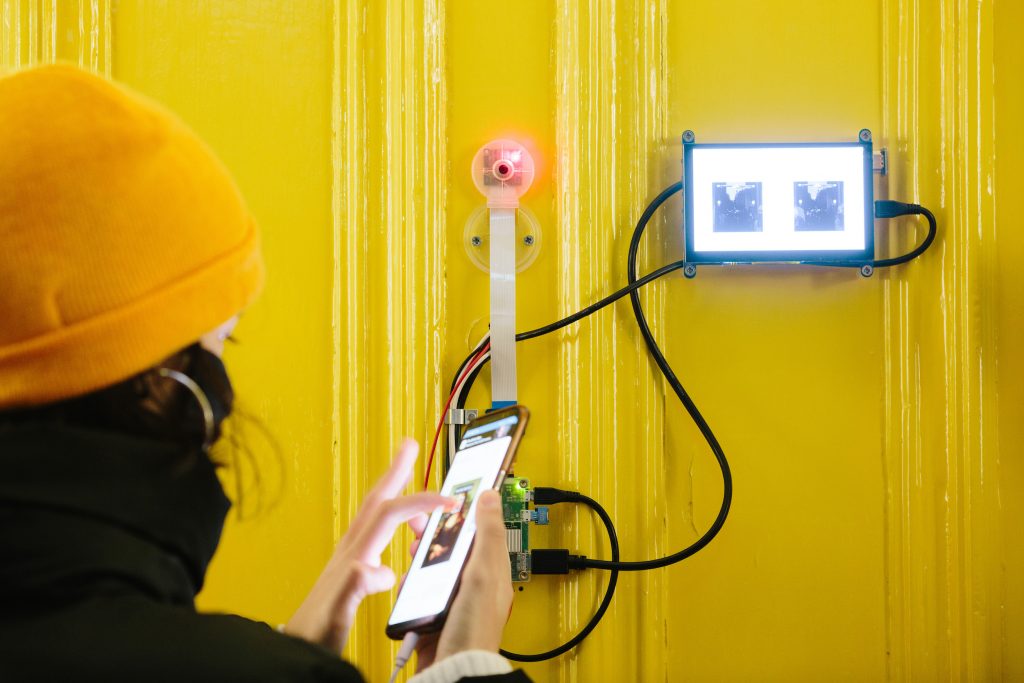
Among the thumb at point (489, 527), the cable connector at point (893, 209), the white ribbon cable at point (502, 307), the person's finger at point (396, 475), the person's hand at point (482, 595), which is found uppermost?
the cable connector at point (893, 209)

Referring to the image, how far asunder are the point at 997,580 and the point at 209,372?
1.34m

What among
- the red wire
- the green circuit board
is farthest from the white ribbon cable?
the green circuit board

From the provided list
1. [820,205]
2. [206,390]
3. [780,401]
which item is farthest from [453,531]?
[820,205]

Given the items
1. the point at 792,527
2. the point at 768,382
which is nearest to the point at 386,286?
the point at 768,382

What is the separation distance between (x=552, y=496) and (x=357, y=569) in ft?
1.74

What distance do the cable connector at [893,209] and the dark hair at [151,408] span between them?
1.13 m

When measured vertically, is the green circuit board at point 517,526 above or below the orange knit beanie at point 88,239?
below

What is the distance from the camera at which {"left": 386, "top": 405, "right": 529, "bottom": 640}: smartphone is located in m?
0.85

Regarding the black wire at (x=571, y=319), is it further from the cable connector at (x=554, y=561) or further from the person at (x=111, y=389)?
the person at (x=111, y=389)

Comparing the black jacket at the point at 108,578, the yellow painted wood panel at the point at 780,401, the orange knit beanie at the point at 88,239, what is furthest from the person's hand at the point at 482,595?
the yellow painted wood panel at the point at 780,401

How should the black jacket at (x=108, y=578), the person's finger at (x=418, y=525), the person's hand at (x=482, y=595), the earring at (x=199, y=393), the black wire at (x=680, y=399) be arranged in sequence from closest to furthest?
the black jacket at (x=108, y=578) < the earring at (x=199, y=393) < the person's hand at (x=482, y=595) < the person's finger at (x=418, y=525) < the black wire at (x=680, y=399)

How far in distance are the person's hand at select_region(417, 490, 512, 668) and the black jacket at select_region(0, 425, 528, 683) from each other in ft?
0.73

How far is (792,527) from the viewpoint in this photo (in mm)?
1393

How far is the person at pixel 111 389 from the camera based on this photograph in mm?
544
